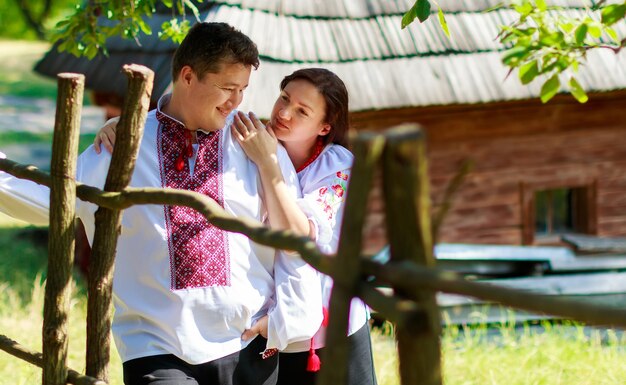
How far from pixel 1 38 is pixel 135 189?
32107 millimetres

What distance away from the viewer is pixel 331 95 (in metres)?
3.22

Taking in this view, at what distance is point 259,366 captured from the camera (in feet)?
9.95

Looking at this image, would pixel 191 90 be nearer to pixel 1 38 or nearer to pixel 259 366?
pixel 259 366

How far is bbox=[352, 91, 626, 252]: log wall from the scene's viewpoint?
7387 millimetres

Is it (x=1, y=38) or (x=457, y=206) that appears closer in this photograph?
(x=457, y=206)

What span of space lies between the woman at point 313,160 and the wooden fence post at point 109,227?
219 millimetres

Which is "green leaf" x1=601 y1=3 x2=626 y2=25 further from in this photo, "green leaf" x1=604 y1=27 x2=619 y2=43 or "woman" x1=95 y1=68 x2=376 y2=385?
"woman" x1=95 y1=68 x2=376 y2=385

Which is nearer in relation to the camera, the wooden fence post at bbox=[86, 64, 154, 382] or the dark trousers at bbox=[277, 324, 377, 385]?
the wooden fence post at bbox=[86, 64, 154, 382]

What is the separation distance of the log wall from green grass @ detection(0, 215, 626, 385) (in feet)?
4.45

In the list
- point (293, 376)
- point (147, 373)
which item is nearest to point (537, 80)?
point (293, 376)

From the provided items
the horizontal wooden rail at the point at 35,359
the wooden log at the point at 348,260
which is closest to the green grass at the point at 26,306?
the horizontal wooden rail at the point at 35,359

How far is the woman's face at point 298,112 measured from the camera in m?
3.17

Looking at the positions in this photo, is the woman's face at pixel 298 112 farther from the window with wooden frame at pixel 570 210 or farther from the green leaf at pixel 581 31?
the window with wooden frame at pixel 570 210

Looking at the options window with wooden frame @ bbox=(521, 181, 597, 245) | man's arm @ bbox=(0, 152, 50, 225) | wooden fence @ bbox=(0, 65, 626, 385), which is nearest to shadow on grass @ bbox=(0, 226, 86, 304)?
window with wooden frame @ bbox=(521, 181, 597, 245)
